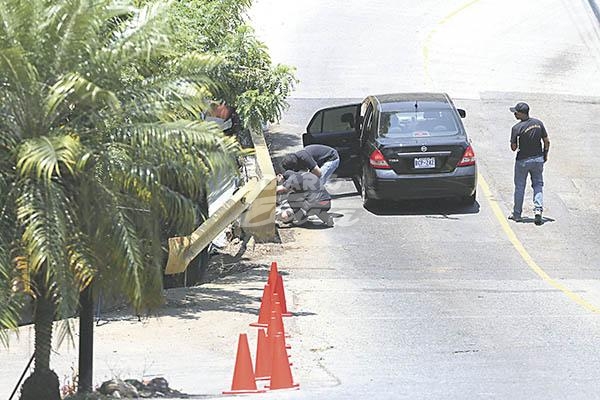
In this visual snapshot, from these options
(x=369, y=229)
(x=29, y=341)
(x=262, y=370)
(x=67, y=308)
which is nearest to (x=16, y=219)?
(x=67, y=308)

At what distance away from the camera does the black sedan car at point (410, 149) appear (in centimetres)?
1923

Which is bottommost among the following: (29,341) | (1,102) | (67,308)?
(29,341)

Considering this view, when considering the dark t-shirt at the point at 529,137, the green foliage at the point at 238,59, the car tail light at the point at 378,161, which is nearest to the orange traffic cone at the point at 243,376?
the green foliage at the point at 238,59

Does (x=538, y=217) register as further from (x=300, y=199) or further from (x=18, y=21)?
(x=18, y=21)

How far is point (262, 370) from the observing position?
11.5 meters

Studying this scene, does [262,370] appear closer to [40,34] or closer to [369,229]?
[40,34]

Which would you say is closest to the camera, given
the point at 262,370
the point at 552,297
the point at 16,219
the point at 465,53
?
the point at 16,219

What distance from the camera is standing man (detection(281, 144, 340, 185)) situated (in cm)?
1919

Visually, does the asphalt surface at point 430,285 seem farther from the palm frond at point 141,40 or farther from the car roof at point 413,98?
the palm frond at point 141,40

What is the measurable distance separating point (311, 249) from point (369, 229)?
1447 millimetres

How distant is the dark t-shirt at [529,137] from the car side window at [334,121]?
11.0 feet

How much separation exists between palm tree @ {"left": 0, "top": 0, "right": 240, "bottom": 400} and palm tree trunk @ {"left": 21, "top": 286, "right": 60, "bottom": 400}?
0.04ft

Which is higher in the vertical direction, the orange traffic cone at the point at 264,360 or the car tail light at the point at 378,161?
the car tail light at the point at 378,161

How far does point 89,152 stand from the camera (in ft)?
30.3
